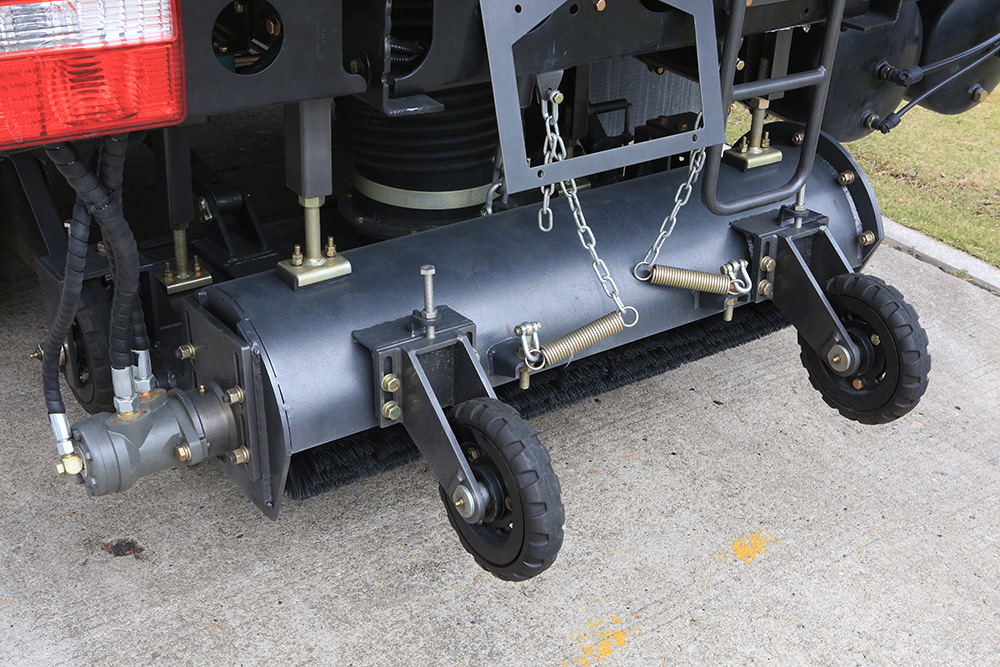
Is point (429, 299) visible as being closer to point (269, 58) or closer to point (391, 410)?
point (391, 410)

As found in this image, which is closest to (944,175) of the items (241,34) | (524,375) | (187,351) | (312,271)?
(524,375)

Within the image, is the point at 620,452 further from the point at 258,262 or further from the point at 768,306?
the point at 258,262

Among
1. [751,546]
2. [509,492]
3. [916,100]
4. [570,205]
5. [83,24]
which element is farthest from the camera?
[916,100]

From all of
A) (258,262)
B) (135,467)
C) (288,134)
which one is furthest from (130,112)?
(258,262)

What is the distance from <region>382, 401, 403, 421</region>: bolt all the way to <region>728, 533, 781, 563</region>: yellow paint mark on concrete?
693 millimetres

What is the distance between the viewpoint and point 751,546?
1.98 m

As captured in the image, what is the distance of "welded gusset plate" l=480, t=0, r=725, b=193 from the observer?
4.91ft

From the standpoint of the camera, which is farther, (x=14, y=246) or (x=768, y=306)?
(x=14, y=246)

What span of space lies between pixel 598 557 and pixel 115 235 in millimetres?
1017

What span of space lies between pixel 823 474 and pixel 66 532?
4.85 ft

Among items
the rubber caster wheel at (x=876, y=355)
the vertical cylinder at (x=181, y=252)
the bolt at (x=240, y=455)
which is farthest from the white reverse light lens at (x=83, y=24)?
the rubber caster wheel at (x=876, y=355)

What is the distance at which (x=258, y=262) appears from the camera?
83.7 inches

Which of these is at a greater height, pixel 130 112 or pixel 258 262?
pixel 130 112

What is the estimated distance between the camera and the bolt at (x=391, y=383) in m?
1.65
